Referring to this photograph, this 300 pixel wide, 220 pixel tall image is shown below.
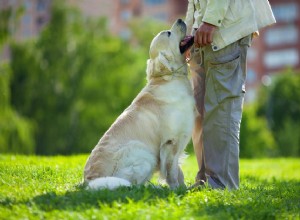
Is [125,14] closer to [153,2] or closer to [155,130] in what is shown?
[153,2]

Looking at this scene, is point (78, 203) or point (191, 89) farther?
point (191, 89)

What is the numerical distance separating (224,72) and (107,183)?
172 cm

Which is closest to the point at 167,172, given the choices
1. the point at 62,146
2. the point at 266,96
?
the point at 62,146

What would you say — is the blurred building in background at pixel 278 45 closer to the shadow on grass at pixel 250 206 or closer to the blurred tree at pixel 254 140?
the blurred tree at pixel 254 140

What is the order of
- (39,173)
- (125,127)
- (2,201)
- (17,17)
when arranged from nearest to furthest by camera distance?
(2,201) → (125,127) → (39,173) → (17,17)

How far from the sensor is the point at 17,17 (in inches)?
751

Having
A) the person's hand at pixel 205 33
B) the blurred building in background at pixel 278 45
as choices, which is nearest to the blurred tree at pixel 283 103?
the blurred building in background at pixel 278 45

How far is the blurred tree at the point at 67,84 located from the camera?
35.2m

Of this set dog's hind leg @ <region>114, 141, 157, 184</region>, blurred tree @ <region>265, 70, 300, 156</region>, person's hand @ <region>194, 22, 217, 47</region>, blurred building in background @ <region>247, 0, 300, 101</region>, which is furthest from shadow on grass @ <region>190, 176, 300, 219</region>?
blurred building in background @ <region>247, 0, 300, 101</region>

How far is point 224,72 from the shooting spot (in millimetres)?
5992

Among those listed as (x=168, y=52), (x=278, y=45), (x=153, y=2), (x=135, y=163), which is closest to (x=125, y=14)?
(x=153, y=2)

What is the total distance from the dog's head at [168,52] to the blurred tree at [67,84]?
28.7m

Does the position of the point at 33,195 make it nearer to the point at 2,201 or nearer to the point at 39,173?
the point at 2,201

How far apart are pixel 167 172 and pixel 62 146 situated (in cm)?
2981
